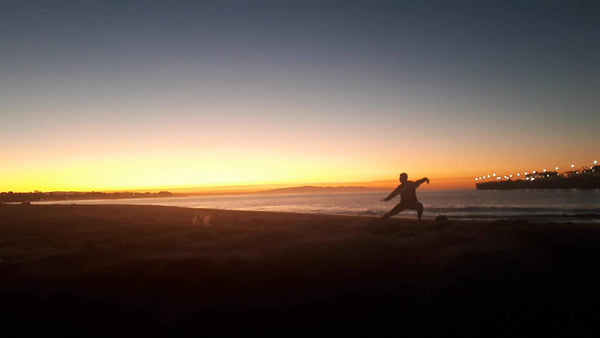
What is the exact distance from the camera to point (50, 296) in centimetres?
579

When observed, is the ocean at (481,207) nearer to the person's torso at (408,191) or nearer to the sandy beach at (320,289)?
the person's torso at (408,191)

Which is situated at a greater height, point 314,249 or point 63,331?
point 314,249

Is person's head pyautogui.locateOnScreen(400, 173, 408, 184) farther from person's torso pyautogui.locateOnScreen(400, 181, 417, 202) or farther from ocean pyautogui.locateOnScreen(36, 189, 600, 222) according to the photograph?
ocean pyautogui.locateOnScreen(36, 189, 600, 222)

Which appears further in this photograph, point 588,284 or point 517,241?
point 517,241

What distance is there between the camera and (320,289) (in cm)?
571

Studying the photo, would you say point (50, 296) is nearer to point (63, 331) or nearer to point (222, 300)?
point (63, 331)

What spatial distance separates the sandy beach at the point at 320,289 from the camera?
4707 mm

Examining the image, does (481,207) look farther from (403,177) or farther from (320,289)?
(320,289)

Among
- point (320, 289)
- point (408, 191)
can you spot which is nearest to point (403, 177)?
point (408, 191)

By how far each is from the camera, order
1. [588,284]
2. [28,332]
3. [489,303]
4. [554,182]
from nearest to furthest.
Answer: [28,332] < [489,303] < [588,284] < [554,182]

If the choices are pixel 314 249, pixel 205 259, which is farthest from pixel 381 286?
pixel 205 259

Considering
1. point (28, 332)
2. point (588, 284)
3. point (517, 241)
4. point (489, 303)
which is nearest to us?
point (28, 332)

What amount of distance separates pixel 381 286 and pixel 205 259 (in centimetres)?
349

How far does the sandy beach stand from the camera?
4.71m
